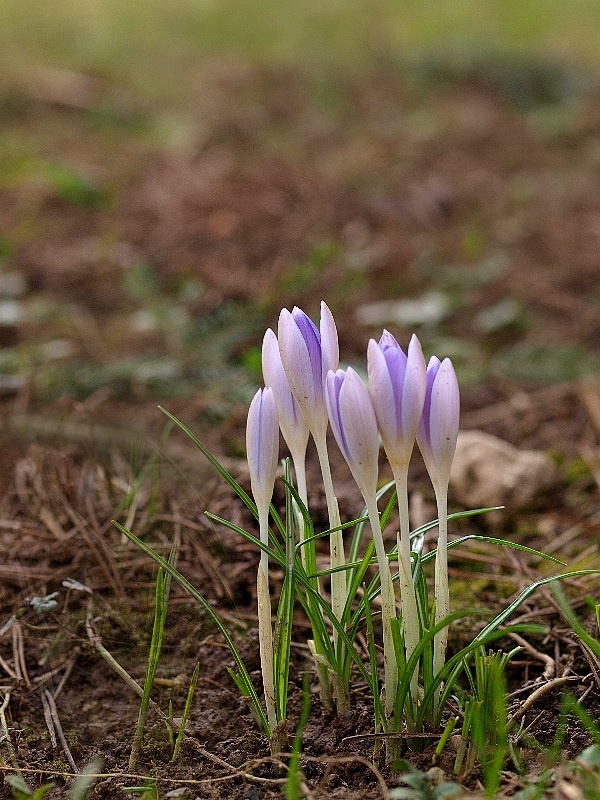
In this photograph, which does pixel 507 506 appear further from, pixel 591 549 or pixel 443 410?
pixel 443 410

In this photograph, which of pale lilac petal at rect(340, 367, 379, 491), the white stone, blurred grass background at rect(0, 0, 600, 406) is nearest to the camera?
pale lilac petal at rect(340, 367, 379, 491)

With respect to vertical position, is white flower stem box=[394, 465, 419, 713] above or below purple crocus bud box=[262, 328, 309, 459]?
below

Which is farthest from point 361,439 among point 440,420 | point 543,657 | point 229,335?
point 229,335

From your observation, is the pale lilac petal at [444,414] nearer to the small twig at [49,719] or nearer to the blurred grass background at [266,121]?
the small twig at [49,719]

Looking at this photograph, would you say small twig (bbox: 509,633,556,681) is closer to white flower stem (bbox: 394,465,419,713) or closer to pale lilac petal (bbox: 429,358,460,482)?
white flower stem (bbox: 394,465,419,713)

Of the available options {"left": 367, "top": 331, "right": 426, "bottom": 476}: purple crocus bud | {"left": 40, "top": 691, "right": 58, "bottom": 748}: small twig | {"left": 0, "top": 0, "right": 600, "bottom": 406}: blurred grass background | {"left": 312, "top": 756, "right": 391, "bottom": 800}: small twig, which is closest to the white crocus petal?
{"left": 367, "top": 331, "right": 426, "bottom": 476}: purple crocus bud

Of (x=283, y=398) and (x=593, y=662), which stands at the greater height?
(x=283, y=398)

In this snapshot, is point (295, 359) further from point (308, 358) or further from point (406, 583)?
point (406, 583)
